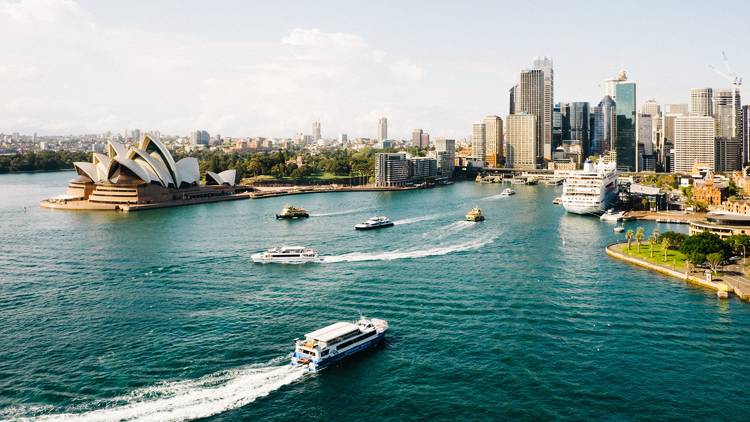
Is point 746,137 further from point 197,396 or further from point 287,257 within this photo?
point 197,396

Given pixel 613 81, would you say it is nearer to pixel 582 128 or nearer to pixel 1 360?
pixel 582 128

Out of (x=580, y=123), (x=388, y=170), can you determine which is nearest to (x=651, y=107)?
(x=580, y=123)

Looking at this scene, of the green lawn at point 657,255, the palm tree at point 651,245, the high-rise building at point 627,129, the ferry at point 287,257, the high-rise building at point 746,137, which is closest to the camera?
the green lawn at point 657,255

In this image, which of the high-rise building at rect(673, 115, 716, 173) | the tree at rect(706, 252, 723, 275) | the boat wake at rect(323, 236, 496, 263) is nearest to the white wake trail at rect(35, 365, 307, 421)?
the boat wake at rect(323, 236, 496, 263)

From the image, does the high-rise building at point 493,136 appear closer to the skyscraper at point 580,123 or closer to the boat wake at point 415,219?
the skyscraper at point 580,123

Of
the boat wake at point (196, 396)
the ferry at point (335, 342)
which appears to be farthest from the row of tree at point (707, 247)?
the boat wake at point (196, 396)

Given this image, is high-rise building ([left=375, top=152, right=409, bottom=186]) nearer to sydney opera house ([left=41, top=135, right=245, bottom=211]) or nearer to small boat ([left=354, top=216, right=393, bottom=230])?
sydney opera house ([left=41, top=135, right=245, bottom=211])
